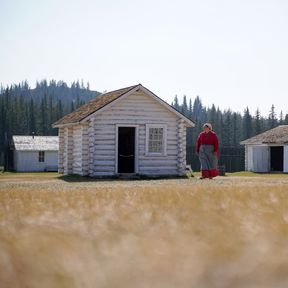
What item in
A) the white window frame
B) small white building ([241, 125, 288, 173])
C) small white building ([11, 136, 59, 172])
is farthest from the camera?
small white building ([11, 136, 59, 172])

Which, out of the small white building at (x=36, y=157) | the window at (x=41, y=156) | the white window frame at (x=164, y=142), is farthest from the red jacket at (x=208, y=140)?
the window at (x=41, y=156)

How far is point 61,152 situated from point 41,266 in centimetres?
2897

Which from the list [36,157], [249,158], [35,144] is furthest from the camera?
[35,144]

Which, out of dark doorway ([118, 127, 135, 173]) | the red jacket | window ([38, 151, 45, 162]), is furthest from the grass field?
window ([38, 151, 45, 162])

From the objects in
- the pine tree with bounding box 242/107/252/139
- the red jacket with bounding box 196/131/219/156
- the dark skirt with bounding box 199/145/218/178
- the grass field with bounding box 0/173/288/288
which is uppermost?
the pine tree with bounding box 242/107/252/139

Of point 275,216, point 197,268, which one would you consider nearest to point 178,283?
point 197,268

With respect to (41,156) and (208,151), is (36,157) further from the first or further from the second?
(208,151)

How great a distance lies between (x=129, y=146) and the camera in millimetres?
27312

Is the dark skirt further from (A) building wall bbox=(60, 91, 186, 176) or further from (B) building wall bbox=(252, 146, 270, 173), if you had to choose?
(B) building wall bbox=(252, 146, 270, 173)

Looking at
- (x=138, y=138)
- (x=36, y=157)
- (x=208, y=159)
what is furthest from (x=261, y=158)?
(x=36, y=157)

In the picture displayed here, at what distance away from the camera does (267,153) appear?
42688 mm

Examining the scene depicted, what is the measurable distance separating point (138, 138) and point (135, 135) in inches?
7.8

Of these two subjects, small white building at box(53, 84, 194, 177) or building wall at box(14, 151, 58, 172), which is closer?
small white building at box(53, 84, 194, 177)

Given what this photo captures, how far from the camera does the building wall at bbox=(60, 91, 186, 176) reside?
22.7 m
